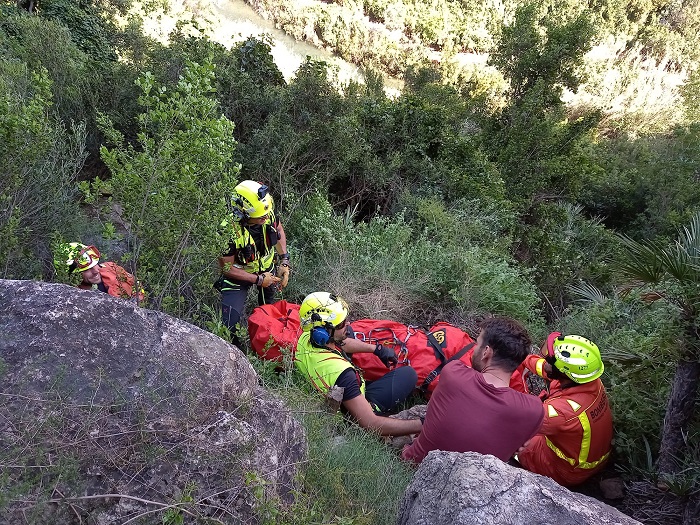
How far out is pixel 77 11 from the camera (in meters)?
13.2

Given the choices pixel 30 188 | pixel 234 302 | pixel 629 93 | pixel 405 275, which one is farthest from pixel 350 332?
pixel 629 93

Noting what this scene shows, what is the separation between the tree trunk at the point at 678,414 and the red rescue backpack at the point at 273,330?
2.60 metres

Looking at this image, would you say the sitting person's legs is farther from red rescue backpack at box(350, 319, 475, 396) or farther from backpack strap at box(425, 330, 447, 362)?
backpack strap at box(425, 330, 447, 362)

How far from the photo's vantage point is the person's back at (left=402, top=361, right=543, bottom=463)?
2859 millimetres

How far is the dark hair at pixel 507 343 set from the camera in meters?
3.02

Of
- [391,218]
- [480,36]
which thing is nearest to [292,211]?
[391,218]

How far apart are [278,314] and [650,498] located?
10.3 feet

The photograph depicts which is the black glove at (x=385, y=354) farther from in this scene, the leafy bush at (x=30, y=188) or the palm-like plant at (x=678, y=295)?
the leafy bush at (x=30, y=188)

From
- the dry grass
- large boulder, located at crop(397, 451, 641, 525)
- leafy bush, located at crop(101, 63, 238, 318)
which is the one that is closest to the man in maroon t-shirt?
large boulder, located at crop(397, 451, 641, 525)

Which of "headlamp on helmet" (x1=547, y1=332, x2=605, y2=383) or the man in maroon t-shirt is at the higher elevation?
"headlamp on helmet" (x1=547, y1=332, x2=605, y2=383)

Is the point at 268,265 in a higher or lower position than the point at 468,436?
lower

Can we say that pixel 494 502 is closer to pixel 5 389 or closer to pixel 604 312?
pixel 5 389

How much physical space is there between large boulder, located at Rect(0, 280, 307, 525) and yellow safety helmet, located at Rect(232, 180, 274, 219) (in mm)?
2415

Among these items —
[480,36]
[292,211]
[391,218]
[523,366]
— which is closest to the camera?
[523,366]
